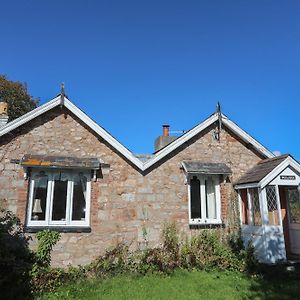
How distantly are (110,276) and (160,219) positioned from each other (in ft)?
8.99

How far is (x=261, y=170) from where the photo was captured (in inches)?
487

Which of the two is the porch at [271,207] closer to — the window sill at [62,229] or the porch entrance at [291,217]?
the porch entrance at [291,217]

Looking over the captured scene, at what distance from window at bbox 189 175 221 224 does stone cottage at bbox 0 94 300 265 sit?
4cm

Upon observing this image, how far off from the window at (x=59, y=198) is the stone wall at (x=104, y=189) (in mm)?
301

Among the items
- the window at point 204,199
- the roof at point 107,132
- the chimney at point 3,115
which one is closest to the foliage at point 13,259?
the roof at point 107,132

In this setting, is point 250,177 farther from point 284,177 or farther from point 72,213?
point 72,213

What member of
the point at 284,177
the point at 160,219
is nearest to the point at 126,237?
the point at 160,219

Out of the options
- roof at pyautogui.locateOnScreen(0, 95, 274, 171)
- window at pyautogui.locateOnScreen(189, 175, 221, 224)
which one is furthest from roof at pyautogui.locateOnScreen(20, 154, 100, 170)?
window at pyautogui.locateOnScreen(189, 175, 221, 224)

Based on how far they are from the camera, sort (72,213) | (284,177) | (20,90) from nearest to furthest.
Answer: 1. (72,213)
2. (284,177)
3. (20,90)

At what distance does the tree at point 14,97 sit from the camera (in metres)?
30.2

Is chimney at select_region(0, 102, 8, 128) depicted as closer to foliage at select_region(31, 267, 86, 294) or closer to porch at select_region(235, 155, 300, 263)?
foliage at select_region(31, 267, 86, 294)

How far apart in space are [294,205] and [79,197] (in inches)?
340

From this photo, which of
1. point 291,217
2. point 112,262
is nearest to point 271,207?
point 291,217

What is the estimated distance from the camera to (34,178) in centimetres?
1071
